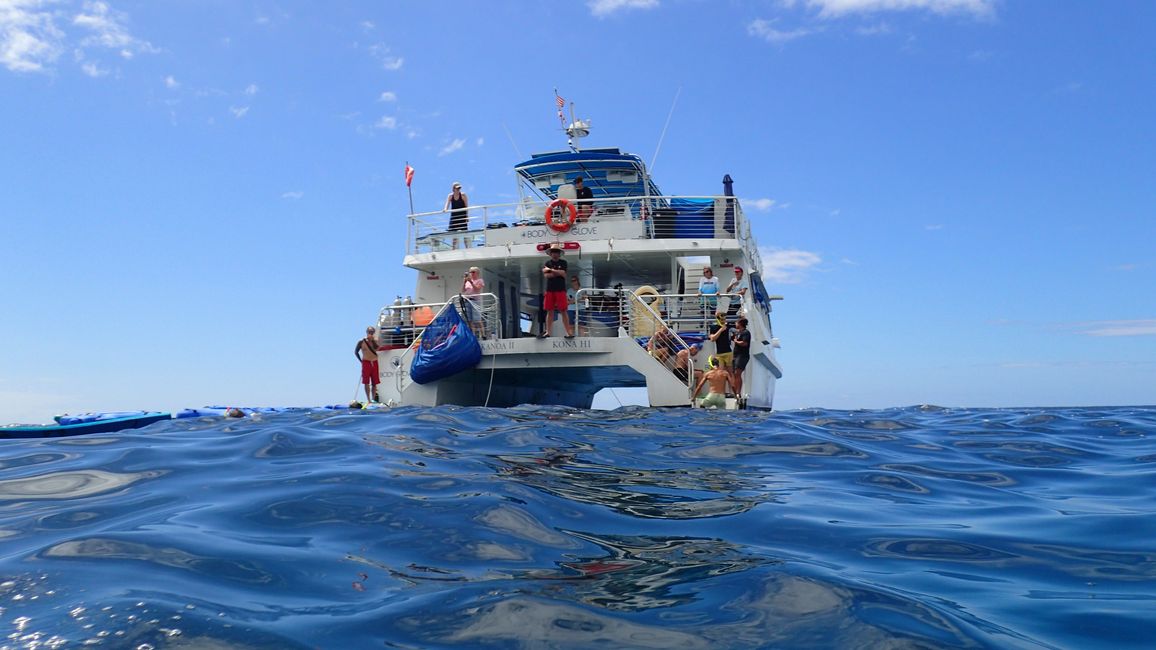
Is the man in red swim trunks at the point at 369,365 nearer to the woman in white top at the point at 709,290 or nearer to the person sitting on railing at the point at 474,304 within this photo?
the person sitting on railing at the point at 474,304

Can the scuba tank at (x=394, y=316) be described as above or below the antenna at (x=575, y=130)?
below

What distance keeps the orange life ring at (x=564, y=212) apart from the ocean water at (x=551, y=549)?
9594 millimetres

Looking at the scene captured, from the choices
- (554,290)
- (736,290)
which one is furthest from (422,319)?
(736,290)

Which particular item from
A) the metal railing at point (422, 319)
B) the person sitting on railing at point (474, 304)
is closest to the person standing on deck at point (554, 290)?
the metal railing at point (422, 319)

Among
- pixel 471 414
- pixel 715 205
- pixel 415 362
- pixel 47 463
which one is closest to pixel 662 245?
pixel 715 205

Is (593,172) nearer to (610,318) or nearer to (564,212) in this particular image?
(564,212)

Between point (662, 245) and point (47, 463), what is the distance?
11102mm

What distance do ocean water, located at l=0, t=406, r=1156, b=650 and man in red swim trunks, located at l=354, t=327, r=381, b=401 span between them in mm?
7724

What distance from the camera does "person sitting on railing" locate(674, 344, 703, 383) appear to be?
12617 millimetres

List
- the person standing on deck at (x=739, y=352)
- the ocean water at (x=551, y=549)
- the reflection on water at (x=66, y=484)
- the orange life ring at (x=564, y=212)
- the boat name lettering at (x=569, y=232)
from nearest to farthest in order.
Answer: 1. the ocean water at (x=551, y=549)
2. the reflection on water at (x=66, y=484)
3. the person standing on deck at (x=739, y=352)
4. the orange life ring at (x=564, y=212)
5. the boat name lettering at (x=569, y=232)

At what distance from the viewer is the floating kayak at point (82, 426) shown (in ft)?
27.7

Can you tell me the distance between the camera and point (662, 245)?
14.6 meters

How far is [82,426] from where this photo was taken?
8.94 metres

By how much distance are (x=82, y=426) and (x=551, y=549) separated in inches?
319
